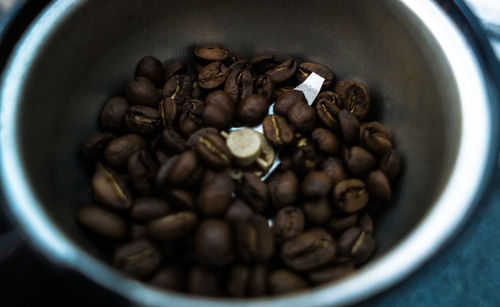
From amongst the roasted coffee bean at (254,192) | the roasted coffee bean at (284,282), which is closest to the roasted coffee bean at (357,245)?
the roasted coffee bean at (284,282)

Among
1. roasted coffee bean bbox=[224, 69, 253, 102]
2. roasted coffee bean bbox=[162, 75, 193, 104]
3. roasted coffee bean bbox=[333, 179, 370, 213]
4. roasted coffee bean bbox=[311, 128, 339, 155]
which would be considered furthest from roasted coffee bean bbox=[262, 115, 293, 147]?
roasted coffee bean bbox=[162, 75, 193, 104]

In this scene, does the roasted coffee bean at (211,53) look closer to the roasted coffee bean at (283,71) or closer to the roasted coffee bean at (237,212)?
the roasted coffee bean at (283,71)

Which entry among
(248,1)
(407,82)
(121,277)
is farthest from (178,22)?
(121,277)

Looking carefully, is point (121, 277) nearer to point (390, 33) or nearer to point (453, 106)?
point (453, 106)

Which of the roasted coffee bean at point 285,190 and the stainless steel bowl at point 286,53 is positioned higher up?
the stainless steel bowl at point 286,53

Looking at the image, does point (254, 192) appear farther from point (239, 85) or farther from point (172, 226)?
point (239, 85)

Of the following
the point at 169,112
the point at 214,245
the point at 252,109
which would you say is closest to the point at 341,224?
the point at 214,245
